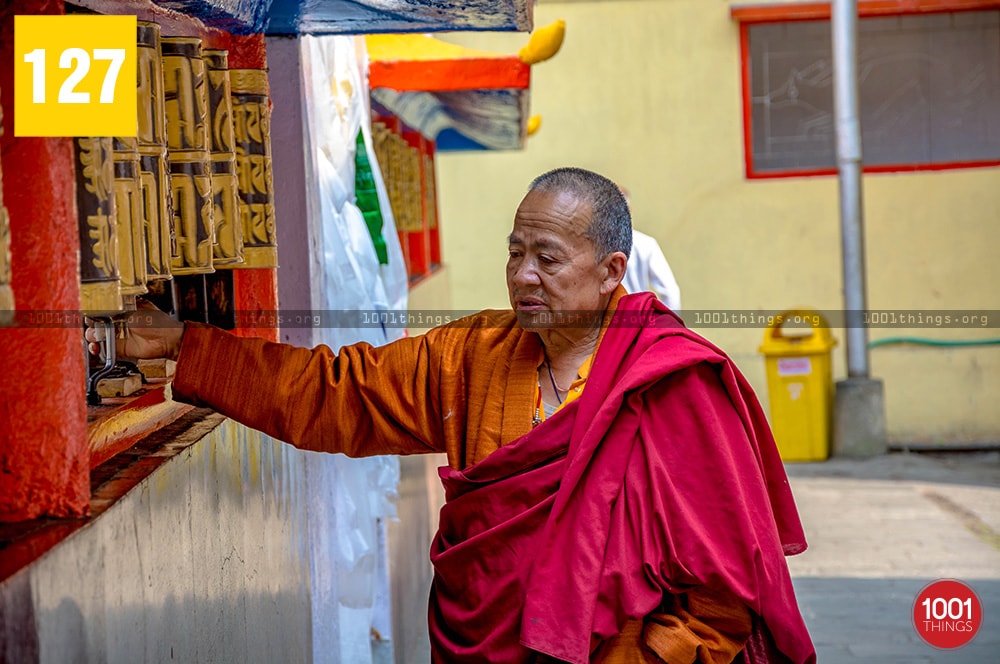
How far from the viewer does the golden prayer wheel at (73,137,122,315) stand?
1640 millimetres

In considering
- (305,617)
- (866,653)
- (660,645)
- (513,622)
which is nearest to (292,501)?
(305,617)

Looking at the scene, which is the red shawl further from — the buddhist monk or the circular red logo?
the circular red logo

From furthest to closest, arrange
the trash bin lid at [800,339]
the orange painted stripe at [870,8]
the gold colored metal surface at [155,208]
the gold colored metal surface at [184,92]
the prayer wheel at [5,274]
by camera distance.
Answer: the orange painted stripe at [870,8], the trash bin lid at [800,339], the gold colored metal surface at [184,92], the gold colored metal surface at [155,208], the prayer wheel at [5,274]

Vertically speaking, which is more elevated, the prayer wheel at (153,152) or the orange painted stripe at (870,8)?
the orange painted stripe at (870,8)

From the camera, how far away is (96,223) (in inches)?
65.2

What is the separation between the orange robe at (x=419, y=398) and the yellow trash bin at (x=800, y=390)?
21.8 feet

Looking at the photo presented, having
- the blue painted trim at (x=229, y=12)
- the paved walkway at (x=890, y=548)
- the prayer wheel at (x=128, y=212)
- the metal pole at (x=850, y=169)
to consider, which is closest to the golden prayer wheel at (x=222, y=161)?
the blue painted trim at (x=229, y=12)

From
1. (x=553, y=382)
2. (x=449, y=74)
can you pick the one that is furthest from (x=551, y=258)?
(x=449, y=74)

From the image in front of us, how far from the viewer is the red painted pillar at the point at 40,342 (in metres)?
1.54

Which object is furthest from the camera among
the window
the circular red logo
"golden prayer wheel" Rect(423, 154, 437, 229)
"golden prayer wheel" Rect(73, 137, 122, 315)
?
the window

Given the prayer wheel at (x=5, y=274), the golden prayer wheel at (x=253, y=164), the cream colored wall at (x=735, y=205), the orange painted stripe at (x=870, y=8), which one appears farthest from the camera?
the cream colored wall at (x=735, y=205)

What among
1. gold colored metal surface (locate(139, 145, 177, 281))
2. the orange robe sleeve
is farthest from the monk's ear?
gold colored metal surface (locate(139, 145, 177, 281))

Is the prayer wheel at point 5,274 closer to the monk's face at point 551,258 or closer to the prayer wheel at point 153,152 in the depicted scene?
the prayer wheel at point 153,152

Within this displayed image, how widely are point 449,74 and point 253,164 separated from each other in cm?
284
